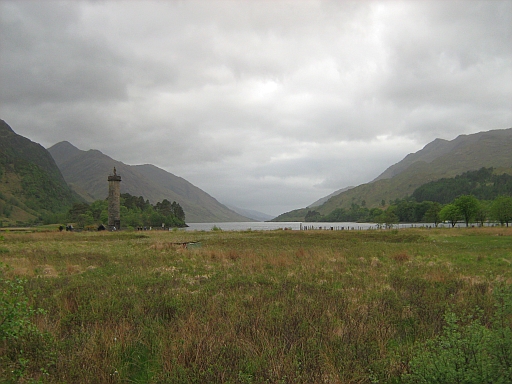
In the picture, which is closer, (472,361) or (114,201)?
(472,361)

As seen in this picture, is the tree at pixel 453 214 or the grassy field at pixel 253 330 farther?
the tree at pixel 453 214

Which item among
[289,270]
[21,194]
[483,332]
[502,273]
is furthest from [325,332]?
[21,194]

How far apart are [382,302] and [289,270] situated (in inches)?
236

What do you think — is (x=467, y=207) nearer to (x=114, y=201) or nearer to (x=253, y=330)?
A: (x=114, y=201)

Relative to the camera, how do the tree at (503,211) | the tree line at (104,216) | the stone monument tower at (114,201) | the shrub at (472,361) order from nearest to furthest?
the shrub at (472,361), the stone monument tower at (114,201), the tree at (503,211), the tree line at (104,216)

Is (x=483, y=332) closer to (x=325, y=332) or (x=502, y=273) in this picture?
(x=325, y=332)

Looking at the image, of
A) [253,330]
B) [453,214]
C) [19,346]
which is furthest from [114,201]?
[453,214]

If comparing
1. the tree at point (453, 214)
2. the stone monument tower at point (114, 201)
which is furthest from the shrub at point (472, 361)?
the tree at point (453, 214)

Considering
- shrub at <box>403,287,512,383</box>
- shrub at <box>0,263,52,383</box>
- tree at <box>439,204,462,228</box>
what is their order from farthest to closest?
tree at <box>439,204,462,228</box>, shrub at <box>0,263,52,383</box>, shrub at <box>403,287,512,383</box>

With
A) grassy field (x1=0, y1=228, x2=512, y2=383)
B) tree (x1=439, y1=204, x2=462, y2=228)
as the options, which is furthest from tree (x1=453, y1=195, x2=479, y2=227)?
grassy field (x1=0, y1=228, x2=512, y2=383)

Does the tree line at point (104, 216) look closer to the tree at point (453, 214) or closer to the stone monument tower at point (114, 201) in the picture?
the stone monument tower at point (114, 201)

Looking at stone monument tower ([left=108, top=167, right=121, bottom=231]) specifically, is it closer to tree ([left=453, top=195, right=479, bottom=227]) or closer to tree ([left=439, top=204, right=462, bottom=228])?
tree ([left=439, top=204, right=462, bottom=228])

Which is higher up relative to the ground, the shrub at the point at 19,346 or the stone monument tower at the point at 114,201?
the stone monument tower at the point at 114,201

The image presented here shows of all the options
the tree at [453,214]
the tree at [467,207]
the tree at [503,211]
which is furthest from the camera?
the tree at [453,214]
